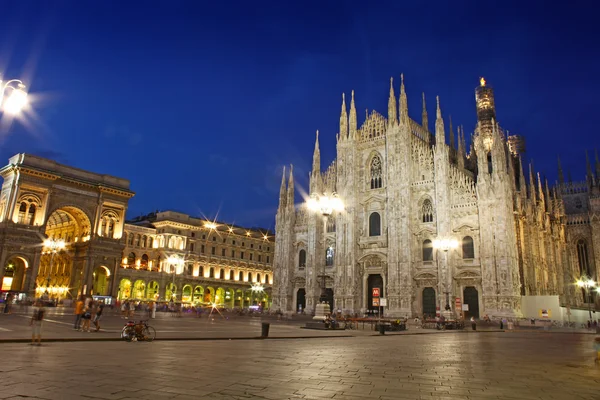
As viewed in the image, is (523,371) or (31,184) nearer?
(523,371)

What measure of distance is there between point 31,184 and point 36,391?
53.3 m

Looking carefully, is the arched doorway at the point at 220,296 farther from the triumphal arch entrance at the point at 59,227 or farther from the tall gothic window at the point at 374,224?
the tall gothic window at the point at 374,224

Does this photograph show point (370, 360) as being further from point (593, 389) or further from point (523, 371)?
point (593, 389)

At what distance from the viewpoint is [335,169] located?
54500mm

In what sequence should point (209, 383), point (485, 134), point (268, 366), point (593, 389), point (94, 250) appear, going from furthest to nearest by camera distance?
point (485, 134) → point (94, 250) → point (268, 366) → point (593, 389) → point (209, 383)

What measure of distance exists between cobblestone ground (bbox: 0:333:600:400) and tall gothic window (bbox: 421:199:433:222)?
33.8 m


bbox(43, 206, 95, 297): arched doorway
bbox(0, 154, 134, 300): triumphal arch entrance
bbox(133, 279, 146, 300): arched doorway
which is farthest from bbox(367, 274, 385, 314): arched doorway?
bbox(43, 206, 95, 297): arched doorway

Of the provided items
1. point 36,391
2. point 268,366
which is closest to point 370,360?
point 268,366

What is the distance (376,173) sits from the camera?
5103cm

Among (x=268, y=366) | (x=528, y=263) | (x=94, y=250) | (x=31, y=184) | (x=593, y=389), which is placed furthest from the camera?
(x=94, y=250)

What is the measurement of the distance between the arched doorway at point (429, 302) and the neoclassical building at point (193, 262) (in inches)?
1080

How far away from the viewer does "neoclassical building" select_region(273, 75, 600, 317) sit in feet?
134

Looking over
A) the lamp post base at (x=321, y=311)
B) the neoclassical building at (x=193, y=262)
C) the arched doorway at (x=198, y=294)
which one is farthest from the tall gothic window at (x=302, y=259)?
the lamp post base at (x=321, y=311)

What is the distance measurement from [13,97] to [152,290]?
57.1 meters
